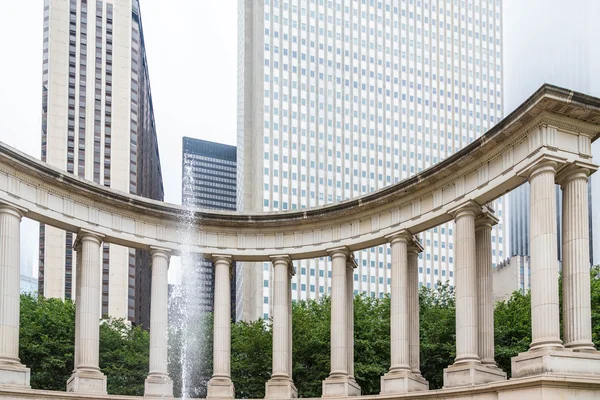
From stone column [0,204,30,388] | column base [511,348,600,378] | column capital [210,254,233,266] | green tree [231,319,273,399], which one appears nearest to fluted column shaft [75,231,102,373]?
stone column [0,204,30,388]

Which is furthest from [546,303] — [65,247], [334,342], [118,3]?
[118,3]

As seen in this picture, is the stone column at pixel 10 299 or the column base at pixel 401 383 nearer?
the stone column at pixel 10 299

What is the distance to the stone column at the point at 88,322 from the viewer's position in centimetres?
4894

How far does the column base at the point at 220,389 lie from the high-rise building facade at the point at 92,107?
116586 mm

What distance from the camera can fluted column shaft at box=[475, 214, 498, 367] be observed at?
155 ft

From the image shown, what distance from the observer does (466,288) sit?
4544cm

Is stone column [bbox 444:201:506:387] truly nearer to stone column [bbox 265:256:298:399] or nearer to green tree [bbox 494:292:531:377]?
stone column [bbox 265:256:298:399]

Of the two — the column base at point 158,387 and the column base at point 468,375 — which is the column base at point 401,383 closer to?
the column base at point 468,375

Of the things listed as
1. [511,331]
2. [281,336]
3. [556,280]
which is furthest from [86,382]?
[511,331]

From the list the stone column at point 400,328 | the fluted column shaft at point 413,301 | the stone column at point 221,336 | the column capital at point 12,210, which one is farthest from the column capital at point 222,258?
the column capital at point 12,210

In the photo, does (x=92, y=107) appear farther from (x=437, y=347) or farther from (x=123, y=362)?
(x=437, y=347)

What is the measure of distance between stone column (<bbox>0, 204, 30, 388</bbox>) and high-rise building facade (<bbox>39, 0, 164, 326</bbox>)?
4806 inches

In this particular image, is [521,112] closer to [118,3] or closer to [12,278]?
[12,278]

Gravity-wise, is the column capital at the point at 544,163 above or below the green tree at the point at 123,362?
above
